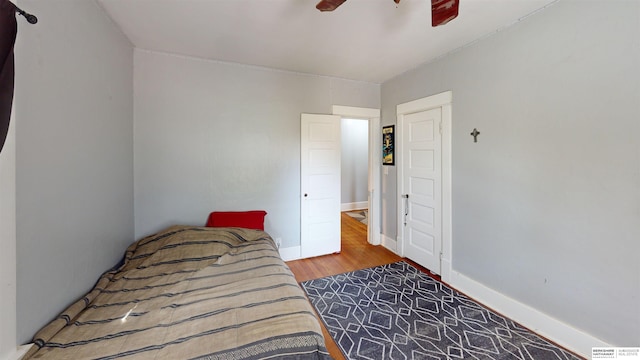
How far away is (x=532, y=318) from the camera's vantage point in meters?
1.91

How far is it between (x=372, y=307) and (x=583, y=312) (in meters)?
1.50

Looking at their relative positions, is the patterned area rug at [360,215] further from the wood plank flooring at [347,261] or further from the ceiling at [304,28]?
the ceiling at [304,28]

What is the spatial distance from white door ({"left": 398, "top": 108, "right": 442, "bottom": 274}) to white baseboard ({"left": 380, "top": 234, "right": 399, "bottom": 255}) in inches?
7.4

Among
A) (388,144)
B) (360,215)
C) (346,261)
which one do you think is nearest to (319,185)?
(346,261)

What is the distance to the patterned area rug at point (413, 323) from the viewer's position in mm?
1686

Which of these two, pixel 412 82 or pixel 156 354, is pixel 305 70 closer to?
pixel 412 82

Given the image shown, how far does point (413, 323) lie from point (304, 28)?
2.74 metres

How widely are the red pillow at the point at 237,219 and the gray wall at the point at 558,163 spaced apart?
230 centimetres

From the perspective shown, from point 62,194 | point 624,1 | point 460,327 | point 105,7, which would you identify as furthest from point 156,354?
point 624,1

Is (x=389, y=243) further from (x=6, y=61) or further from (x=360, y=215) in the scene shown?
(x=6, y=61)

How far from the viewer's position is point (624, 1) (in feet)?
4.72

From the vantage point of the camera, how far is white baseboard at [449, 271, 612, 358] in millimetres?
1647

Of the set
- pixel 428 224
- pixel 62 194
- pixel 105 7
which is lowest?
pixel 428 224

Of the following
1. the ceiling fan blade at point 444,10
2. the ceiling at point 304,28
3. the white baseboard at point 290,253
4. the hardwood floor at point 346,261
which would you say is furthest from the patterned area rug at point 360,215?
the ceiling fan blade at point 444,10
